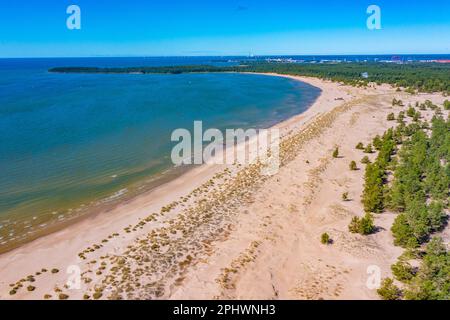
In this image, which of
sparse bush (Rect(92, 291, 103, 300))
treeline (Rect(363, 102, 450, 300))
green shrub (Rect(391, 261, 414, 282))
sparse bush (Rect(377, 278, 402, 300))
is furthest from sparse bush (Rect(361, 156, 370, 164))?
sparse bush (Rect(92, 291, 103, 300))

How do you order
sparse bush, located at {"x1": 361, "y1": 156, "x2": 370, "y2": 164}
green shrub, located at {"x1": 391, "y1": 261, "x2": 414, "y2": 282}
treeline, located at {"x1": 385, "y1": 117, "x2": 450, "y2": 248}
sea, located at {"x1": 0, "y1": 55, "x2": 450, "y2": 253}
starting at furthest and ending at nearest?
sparse bush, located at {"x1": 361, "y1": 156, "x2": 370, "y2": 164} → sea, located at {"x1": 0, "y1": 55, "x2": 450, "y2": 253} → treeline, located at {"x1": 385, "y1": 117, "x2": 450, "y2": 248} → green shrub, located at {"x1": 391, "y1": 261, "x2": 414, "y2": 282}

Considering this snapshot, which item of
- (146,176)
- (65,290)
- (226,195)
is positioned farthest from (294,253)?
(146,176)

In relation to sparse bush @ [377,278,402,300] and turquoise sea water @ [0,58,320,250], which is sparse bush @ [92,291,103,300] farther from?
sparse bush @ [377,278,402,300]

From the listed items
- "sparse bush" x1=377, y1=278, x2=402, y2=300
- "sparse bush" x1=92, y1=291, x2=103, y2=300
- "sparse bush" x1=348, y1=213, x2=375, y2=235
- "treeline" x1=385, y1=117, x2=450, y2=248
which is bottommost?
"sparse bush" x1=92, y1=291, x2=103, y2=300

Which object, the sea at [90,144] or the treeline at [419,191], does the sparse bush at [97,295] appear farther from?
the treeline at [419,191]

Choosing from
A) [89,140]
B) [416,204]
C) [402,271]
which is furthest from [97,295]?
[89,140]

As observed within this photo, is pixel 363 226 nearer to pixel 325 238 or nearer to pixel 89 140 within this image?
pixel 325 238

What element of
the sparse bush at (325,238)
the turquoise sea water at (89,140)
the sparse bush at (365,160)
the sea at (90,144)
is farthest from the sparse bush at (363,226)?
the turquoise sea water at (89,140)
